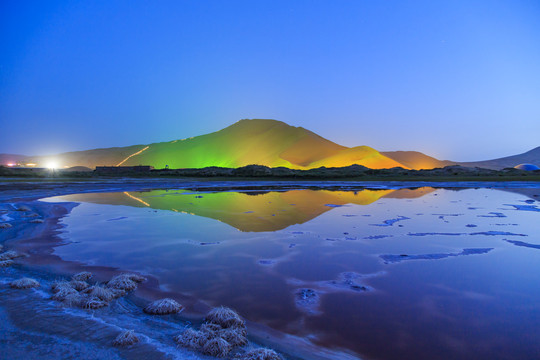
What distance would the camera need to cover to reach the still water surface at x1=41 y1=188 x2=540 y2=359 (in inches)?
217

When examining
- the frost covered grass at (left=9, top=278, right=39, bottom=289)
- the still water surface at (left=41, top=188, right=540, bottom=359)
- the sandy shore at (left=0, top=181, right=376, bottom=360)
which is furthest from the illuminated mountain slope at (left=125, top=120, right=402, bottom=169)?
the frost covered grass at (left=9, top=278, right=39, bottom=289)

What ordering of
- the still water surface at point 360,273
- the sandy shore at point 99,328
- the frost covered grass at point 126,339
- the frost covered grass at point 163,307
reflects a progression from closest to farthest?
the sandy shore at point 99,328 → the frost covered grass at point 126,339 → the still water surface at point 360,273 → the frost covered grass at point 163,307

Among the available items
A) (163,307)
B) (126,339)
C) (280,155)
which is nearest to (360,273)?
(163,307)

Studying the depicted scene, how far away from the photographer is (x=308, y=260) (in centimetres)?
1009

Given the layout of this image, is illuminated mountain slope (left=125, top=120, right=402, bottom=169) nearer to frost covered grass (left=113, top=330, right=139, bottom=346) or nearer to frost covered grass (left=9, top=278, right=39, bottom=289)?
frost covered grass (left=9, top=278, right=39, bottom=289)

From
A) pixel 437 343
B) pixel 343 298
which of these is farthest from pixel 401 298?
pixel 437 343

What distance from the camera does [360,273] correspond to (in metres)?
8.82

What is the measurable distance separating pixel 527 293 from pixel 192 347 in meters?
7.57

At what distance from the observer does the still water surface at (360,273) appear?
552 cm

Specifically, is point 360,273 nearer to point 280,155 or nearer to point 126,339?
point 126,339

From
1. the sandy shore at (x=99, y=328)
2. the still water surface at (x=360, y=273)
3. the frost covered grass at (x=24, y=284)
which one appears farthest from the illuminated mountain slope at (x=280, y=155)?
the frost covered grass at (x=24, y=284)

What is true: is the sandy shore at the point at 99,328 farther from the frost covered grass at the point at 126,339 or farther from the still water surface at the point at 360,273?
the still water surface at the point at 360,273

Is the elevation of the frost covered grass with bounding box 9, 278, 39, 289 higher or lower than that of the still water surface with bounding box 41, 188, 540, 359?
higher

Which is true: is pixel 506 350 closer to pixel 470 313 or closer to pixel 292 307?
pixel 470 313
